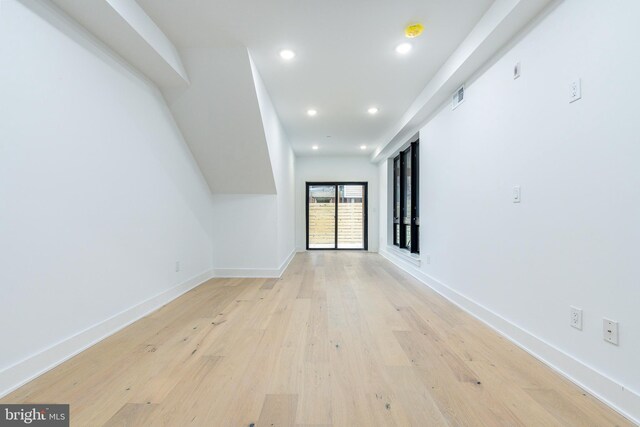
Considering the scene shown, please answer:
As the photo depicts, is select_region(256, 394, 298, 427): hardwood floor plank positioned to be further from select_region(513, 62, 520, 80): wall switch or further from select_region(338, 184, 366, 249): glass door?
select_region(338, 184, 366, 249): glass door

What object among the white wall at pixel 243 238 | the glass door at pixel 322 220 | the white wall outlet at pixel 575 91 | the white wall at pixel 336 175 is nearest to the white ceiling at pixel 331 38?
the white wall outlet at pixel 575 91

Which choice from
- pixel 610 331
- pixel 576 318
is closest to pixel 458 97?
pixel 576 318

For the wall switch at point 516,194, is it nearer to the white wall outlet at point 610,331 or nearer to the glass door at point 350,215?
the white wall outlet at point 610,331

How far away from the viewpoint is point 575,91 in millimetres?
1586

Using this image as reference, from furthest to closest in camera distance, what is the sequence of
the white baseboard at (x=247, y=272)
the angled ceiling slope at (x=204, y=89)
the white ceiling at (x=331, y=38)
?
the white baseboard at (x=247, y=272) < the white ceiling at (x=331, y=38) < the angled ceiling slope at (x=204, y=89)

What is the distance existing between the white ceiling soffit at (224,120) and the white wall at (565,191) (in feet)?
7.60

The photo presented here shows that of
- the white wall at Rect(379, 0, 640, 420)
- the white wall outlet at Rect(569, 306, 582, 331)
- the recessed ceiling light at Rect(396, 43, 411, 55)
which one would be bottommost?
the white wall outlet at Rect(569, 306, 582, 331)

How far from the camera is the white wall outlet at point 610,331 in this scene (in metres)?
1.37

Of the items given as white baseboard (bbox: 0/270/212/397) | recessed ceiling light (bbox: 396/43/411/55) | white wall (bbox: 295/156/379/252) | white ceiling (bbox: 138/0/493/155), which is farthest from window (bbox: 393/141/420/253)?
white baseboard (bbox: 0/270/212/397)

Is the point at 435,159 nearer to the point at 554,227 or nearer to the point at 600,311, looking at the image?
the point at 554,227

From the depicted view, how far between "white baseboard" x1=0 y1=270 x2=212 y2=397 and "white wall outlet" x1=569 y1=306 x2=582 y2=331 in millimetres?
3063

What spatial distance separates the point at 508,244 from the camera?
2.16 meters

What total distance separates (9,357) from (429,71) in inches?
156

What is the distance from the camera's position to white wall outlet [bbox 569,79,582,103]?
61.5 inches
